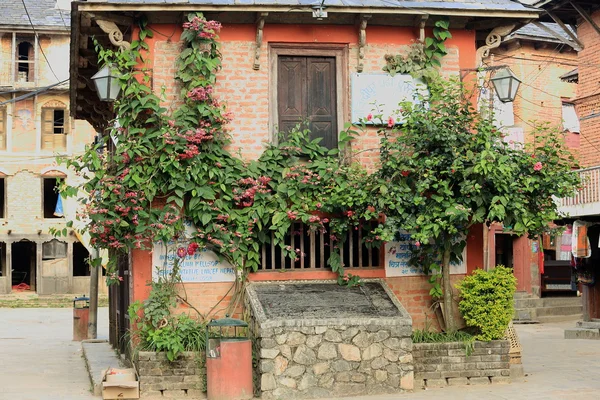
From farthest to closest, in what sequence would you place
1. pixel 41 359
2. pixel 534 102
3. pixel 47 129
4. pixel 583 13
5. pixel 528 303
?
pixel 47 129 → pixel 534 102 → pixel 528 303 → pixel 583 13 → pixel 41 359

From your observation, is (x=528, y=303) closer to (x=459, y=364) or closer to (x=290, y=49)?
(x=459, y=364)

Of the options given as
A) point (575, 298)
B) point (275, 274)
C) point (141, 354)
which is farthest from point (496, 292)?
point (575, 298)

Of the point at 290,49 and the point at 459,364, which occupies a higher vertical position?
the point at 290,49

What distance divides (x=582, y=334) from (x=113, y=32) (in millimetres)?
14793

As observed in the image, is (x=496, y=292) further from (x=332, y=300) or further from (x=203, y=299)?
(x=203, y=299)

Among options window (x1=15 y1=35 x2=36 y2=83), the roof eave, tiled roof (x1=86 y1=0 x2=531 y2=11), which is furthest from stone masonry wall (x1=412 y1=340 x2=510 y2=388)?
window (x1=15 y1=35 x2=36 y2=83)

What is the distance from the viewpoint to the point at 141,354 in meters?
12.0

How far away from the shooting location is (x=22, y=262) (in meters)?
42.4

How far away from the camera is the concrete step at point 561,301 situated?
29966mm

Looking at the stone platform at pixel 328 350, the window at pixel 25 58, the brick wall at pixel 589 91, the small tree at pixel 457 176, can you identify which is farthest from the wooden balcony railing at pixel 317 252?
the window at pixel 25 58

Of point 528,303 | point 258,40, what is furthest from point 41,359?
point 528,303

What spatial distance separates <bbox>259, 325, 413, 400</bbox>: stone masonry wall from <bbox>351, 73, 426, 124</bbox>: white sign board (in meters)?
3.49

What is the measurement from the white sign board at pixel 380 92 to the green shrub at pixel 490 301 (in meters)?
2.75

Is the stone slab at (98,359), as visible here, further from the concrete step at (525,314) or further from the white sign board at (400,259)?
the concrete step at (525,314)
